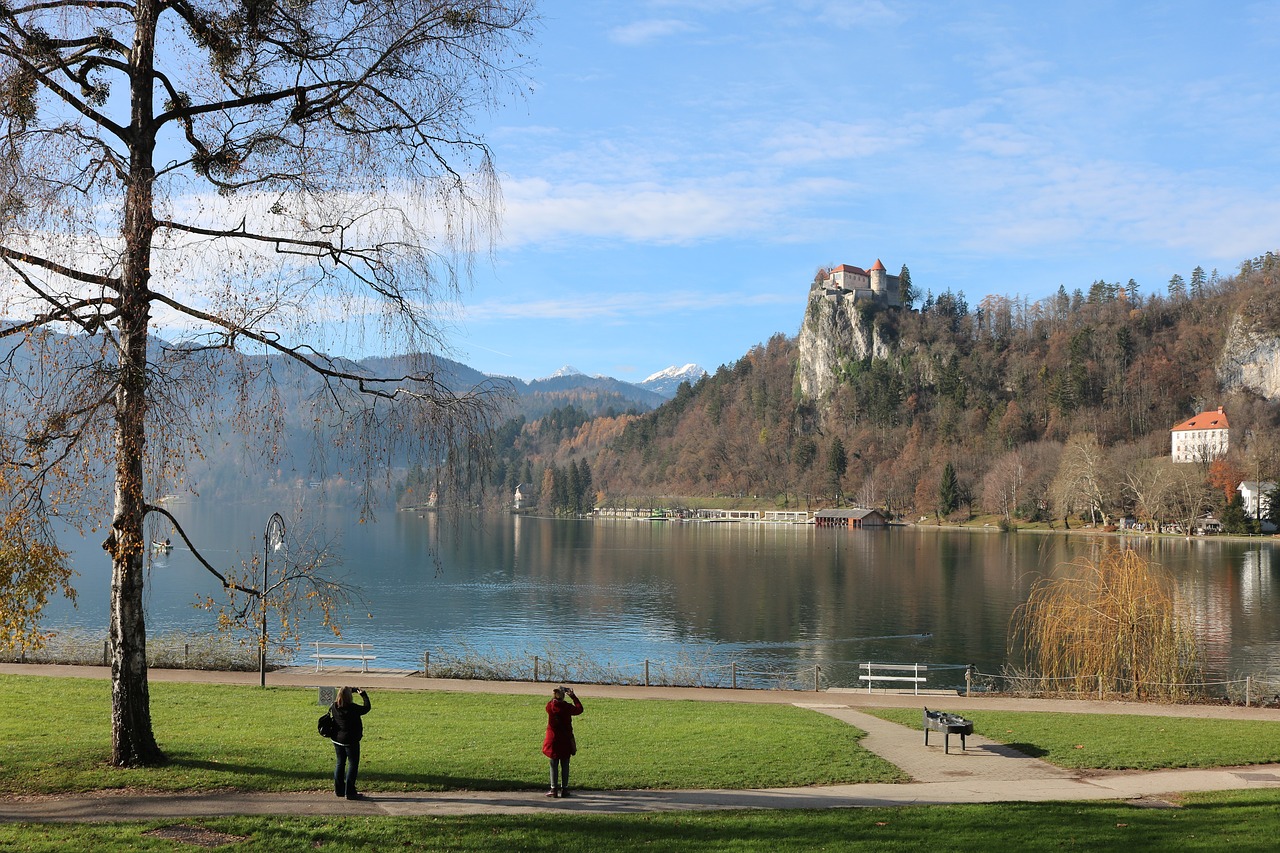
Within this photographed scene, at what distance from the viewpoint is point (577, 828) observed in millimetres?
10531

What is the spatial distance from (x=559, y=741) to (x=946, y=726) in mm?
7617

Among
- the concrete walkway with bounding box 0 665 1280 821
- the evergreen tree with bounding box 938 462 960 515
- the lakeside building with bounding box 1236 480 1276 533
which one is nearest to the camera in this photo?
the concrete walkway with bounding box 0 665 1280 821

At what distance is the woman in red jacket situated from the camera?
11938 millimetres

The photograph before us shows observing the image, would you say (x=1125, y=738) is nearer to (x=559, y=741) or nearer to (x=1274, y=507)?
(x=559, y=741)

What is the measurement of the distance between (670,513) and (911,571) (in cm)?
11819

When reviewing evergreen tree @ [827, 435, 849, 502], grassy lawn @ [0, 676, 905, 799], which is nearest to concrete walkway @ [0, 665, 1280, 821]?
grassy lawn @ [0, 676, 905, 799]

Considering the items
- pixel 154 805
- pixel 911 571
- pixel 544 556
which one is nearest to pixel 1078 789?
pixel 154 805

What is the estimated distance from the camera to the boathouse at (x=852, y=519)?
156250mm

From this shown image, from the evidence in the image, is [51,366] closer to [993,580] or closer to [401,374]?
[401,374]

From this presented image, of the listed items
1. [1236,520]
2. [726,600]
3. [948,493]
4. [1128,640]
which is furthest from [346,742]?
[948,493]

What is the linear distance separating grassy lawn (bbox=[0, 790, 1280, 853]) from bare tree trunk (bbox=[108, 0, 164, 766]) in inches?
83.8

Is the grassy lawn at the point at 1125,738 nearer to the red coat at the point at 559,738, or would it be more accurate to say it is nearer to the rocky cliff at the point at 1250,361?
the red coat at the point at 559,738

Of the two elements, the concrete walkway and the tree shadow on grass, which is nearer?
the concrete walkway

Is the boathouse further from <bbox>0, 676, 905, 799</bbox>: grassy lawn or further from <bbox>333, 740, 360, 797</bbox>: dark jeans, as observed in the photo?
<bbox>333, 740, 360, 797</bbox>: dark jeans
